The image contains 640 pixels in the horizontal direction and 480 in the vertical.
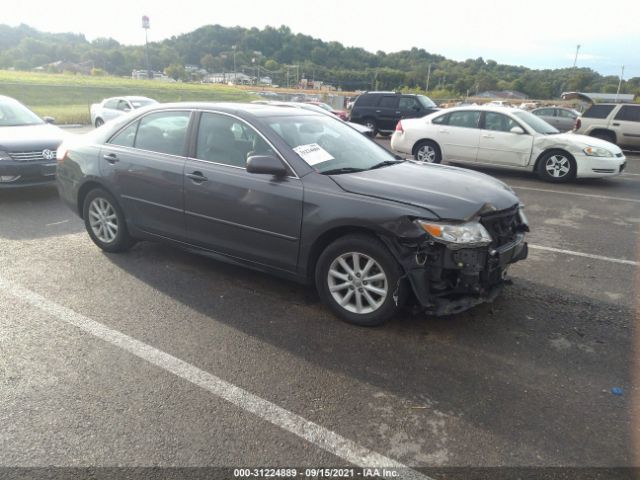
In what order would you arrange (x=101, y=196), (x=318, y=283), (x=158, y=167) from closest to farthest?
(x=318, y=283), (x=158, y=167), (x=101, y=196)

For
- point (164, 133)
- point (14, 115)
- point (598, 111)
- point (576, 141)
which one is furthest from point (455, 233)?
point (598, 111)

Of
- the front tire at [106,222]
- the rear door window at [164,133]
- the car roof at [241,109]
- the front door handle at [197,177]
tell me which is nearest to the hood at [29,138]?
the front tire at [106,222]

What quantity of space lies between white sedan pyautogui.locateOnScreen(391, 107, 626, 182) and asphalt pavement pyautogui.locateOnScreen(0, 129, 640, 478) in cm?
586

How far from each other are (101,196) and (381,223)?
3202 millimetres

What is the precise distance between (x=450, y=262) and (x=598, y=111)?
14789mm

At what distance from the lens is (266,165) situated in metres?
3.87

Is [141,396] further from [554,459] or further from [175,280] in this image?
[554,459]

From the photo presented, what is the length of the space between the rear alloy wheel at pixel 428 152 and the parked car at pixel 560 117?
10.8 m

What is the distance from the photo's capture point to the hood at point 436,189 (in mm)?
3574

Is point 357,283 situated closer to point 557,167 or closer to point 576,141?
point 557,167

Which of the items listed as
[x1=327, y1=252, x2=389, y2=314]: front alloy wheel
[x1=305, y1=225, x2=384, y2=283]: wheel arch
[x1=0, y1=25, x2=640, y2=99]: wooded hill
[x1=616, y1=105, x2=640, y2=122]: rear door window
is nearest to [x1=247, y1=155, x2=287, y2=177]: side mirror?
[x1=305, y1=225, x2=384, y2=283]: wheel arch

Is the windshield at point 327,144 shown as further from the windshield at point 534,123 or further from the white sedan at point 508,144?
the windshield at point 534,123

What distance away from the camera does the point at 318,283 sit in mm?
3928

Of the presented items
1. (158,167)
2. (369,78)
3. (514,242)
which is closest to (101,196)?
(158,167)
